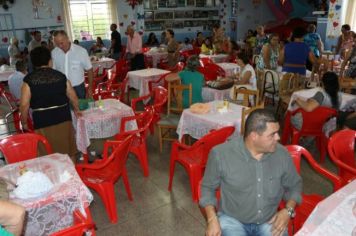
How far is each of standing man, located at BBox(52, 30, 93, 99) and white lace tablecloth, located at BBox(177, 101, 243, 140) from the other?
61.1 inches

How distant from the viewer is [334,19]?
8859mm

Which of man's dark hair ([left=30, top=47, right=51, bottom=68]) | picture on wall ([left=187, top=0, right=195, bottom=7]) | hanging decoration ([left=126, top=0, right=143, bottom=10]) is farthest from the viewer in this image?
picture on wall ([left=187, top=0, right=195, bottom=7])

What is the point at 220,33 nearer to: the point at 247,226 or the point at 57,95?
the point at 57,95

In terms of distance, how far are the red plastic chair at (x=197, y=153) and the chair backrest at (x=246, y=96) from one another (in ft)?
4.01

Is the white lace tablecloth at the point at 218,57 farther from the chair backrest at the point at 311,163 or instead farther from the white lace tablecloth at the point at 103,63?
the chair backrest at the point at 311,163

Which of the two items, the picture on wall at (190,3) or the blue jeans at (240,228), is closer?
the blue jeans at (240,228)

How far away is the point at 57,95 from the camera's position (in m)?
2.96

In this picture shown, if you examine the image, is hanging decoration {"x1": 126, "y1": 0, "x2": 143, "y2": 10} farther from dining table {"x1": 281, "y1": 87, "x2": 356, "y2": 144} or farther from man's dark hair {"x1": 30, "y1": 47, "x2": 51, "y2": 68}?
man's dark hair {"x1": 30, "y1": 47, "x2": 51, "y2": 68}

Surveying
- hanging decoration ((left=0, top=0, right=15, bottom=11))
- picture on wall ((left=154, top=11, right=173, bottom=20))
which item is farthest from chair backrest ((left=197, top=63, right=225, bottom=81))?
hanging decoration ((left=0, top=0, right=15, bottom=11))

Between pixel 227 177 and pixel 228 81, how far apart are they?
120 inches

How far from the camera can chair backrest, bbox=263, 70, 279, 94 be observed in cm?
521

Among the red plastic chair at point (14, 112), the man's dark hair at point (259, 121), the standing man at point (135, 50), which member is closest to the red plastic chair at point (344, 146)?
the man's dark hair at point (259, 121)

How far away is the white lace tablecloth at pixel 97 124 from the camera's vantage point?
3.37 meters

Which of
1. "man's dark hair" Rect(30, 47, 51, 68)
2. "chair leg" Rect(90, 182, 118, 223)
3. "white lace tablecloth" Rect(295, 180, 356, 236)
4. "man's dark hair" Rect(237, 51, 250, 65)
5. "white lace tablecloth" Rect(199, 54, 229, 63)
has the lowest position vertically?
"chair leg" Rect(90, 182, 118, 223)
